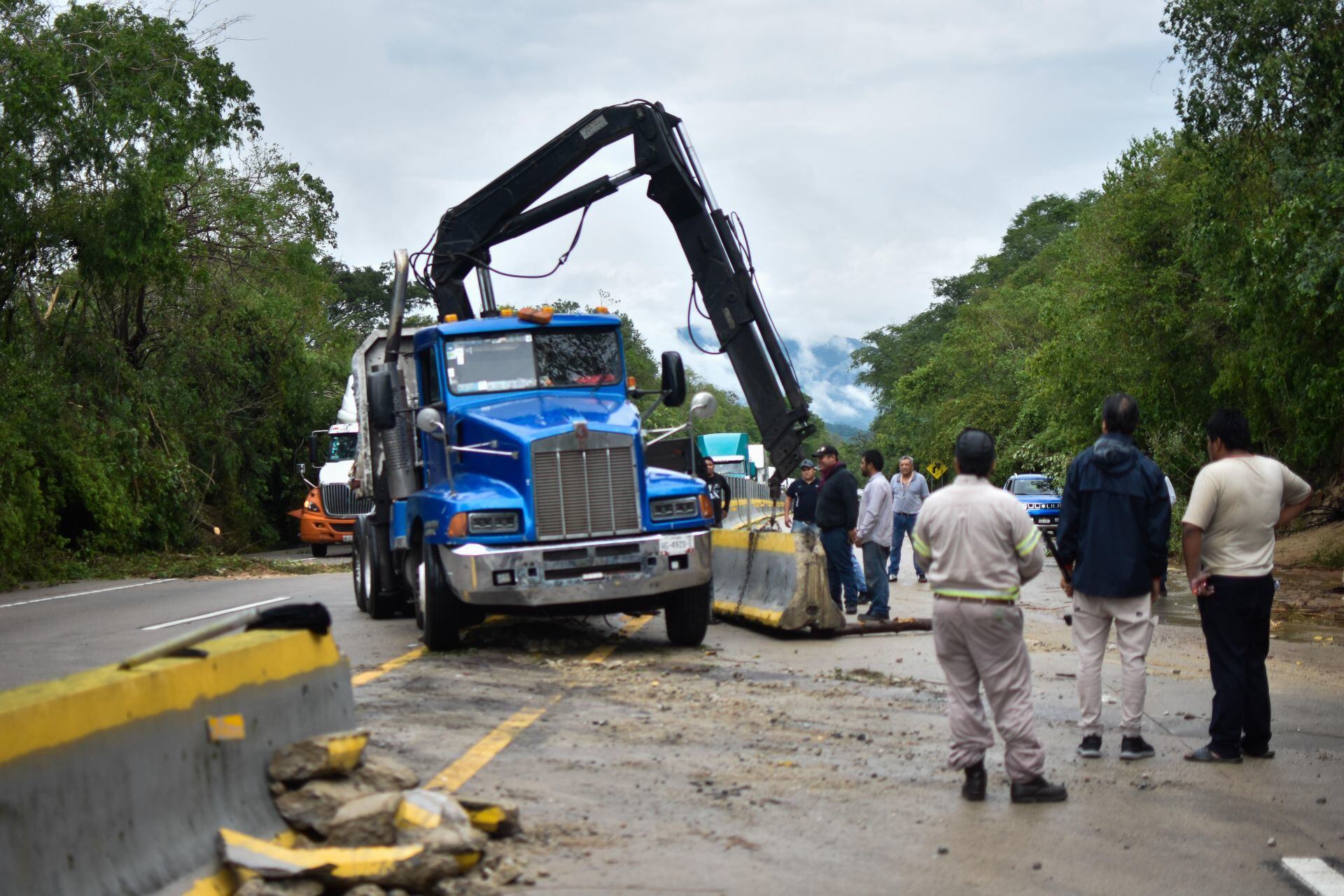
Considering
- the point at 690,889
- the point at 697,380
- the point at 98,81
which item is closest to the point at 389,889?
the point at 690,889

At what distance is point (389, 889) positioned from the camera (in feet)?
16.6

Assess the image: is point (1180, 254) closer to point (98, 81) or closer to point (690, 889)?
point (98, 81)

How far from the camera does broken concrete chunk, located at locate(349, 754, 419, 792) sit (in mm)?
5688

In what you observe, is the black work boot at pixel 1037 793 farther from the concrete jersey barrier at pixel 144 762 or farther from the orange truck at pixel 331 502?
the orange truck at pixel 331 502

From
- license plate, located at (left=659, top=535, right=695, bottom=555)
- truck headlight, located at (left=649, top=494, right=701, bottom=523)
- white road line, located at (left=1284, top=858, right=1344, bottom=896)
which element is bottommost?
white road line, located at (left=1284, top=858, right=1344, bottom=896)

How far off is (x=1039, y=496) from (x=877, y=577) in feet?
70.5

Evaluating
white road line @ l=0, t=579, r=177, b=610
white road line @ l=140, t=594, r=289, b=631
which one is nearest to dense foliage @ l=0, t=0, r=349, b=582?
white road line @ l=0, t=579, r=177, b=610

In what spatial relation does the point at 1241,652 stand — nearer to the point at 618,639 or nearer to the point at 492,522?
the point at 492,522

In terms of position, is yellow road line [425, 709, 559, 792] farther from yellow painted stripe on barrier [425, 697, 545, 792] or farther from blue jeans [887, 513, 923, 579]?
blue jeans [887, 513, 923, 579]

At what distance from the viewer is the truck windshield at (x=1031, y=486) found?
1464 inches

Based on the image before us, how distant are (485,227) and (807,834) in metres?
11.2

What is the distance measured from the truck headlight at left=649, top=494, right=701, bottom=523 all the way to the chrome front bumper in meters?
0.17

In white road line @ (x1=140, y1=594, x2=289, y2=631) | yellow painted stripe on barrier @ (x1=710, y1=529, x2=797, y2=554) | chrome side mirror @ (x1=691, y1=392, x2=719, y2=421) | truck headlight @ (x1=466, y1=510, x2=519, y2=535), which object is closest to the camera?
truck headlight @ (x1=466, y1=510, x2=519, y2=535)

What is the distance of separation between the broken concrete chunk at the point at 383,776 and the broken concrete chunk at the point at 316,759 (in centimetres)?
4
